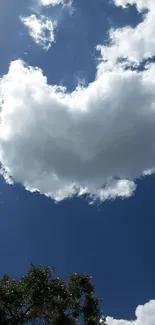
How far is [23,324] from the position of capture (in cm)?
3897

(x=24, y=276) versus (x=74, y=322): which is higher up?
(x=24, y=276)

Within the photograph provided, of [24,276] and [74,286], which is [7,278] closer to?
[24,276]

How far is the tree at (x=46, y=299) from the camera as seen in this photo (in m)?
38.1

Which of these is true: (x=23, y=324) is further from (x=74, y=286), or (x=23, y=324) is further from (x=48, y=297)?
(x=74, y=286)

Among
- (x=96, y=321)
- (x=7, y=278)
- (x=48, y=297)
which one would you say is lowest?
(x=96, y=321)

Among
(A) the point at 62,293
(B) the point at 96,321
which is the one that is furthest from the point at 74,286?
(B) the point at 96,321

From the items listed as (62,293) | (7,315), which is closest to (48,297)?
(62,293)

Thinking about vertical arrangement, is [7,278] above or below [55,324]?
above

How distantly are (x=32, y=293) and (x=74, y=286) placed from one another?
4636 mm

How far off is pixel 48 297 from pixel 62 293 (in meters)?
1.51

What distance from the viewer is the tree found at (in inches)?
1500

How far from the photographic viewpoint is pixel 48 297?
130ft

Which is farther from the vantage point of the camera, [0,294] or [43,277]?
[43,277]

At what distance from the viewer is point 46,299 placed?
39.4 meters
